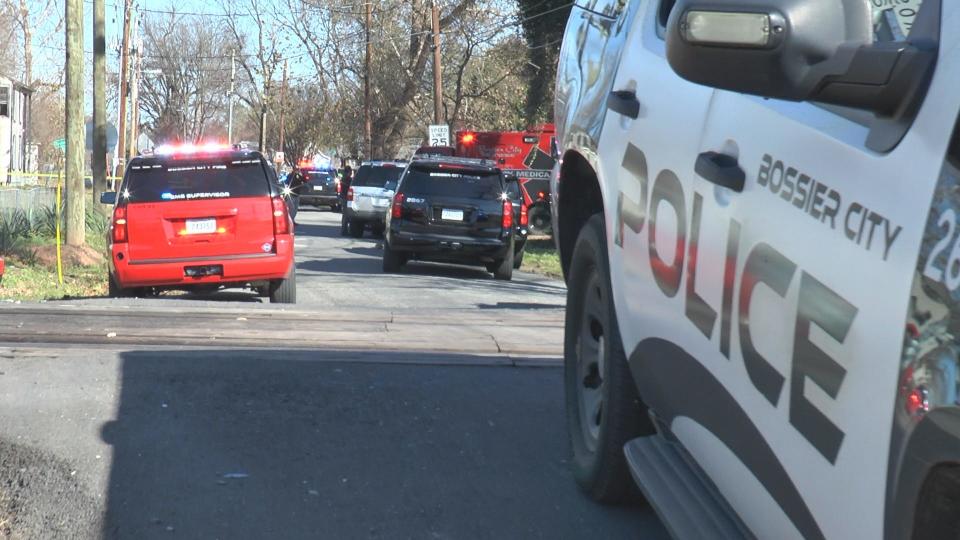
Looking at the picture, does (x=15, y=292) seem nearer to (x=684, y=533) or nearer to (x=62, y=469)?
(x=62, y=469)

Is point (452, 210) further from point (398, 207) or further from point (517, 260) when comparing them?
point (517, 260)

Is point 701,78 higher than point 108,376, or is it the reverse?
point 701,78

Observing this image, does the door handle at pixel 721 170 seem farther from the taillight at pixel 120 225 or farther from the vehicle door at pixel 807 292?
the taillight at pixel 120 225

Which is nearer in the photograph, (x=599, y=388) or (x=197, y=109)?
(x=599, y=388)

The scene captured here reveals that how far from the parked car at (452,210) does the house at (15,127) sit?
156ft

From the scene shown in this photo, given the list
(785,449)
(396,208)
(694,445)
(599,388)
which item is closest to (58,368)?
(599,388)

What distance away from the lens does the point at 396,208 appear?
57.7ft

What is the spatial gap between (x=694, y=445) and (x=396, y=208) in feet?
47.1

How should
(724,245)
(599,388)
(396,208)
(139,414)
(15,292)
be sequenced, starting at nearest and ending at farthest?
(724,245), (599,388), (139,414), (15,292), (396,208)

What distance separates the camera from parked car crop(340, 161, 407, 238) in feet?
94.1

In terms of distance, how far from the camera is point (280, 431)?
5.74 metres

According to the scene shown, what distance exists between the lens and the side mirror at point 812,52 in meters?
2.04

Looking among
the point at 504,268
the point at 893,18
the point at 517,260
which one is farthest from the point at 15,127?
the point at 893,18

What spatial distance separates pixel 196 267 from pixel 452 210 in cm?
562
